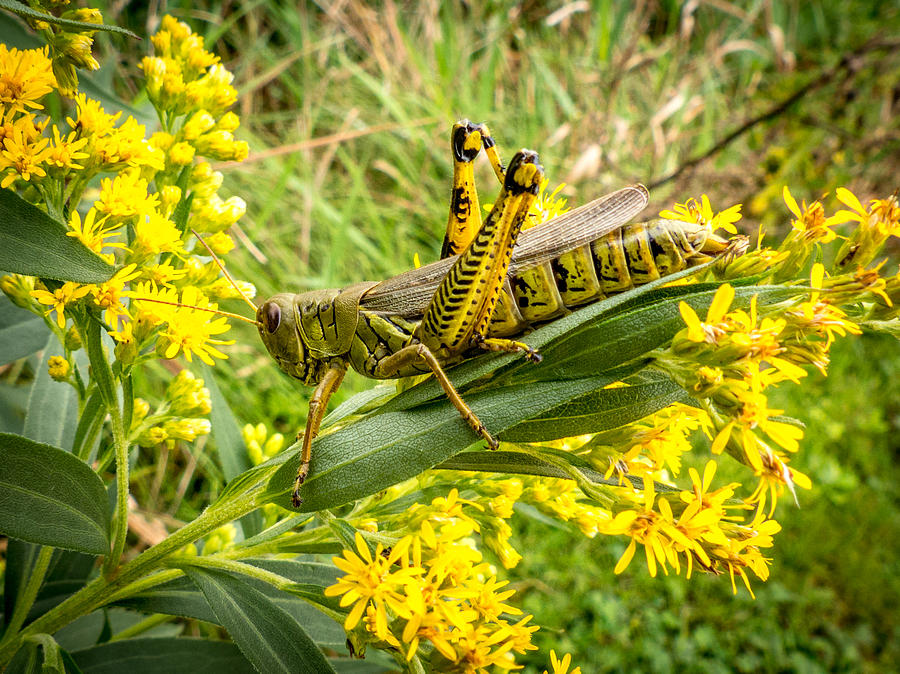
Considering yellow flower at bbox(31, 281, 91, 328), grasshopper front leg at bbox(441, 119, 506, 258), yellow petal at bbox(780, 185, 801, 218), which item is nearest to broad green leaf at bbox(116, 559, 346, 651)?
yellow flower at bbox(31, 281, 91, 328)

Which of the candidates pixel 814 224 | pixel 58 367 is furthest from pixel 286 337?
pixel 814 224

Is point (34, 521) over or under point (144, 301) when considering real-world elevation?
under

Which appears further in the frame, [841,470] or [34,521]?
[841,470]

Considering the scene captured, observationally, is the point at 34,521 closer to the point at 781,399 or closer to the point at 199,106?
the point at 199,106

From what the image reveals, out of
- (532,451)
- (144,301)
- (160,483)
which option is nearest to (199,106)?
(144,301)

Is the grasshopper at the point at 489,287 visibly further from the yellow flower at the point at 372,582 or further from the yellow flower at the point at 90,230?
the yellow flower at the point at 90,230

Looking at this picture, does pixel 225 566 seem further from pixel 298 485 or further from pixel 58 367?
pixel 58 367

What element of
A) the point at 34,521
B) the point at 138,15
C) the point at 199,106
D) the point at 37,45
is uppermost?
the point at 138,15

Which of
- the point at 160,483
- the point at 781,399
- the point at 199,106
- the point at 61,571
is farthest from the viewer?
the point at 781,399

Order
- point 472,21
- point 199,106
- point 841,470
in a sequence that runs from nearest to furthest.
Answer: point 199,106 < point 841,470 < point 472,21
